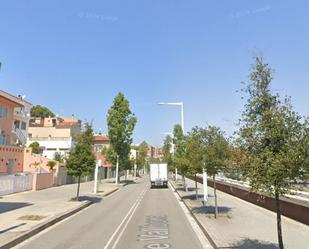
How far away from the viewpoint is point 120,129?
61.8 m

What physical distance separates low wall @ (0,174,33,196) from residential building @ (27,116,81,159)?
134 feet

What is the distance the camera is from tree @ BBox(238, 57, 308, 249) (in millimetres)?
9023

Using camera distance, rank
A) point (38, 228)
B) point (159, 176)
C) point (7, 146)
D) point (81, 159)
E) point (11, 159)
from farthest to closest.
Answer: point (159, 176) < point (11, 159) < point (7, 146) < point (81, 159) < point (38, 228)

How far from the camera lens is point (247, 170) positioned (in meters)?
9.69

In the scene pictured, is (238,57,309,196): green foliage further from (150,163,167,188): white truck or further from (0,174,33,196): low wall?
(150,163,167,188): white truck

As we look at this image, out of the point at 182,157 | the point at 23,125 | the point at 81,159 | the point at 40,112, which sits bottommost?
the point at 81,159

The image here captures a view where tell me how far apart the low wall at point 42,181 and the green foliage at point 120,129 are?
1766 centimetres

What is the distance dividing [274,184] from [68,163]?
21584 millimetres

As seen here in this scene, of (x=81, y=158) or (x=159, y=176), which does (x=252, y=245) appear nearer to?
(x=81, y=158)

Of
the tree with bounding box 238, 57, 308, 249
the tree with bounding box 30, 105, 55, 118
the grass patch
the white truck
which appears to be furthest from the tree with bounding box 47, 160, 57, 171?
the tree with bounding box 30, 105, 55, 118

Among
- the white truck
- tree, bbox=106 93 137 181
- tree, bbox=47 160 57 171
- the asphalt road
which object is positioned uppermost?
tree, bbox=106 93 137 181

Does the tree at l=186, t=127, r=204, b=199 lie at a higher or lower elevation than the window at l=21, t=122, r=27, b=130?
lower

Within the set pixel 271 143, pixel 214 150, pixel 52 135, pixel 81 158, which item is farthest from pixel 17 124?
pixel 271 143

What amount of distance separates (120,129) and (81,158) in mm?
32851
